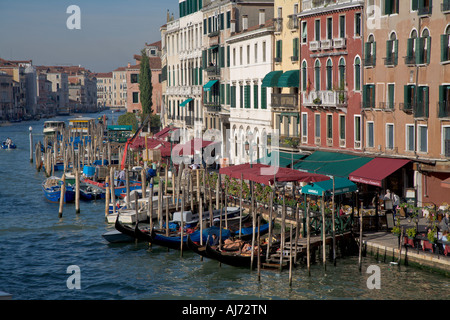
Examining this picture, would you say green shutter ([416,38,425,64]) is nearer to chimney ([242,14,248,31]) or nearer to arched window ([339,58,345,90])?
arched window ([339,58,345,90])

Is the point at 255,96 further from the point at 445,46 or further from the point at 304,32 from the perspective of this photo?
the point at 445,46

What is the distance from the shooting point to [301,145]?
33.6 m

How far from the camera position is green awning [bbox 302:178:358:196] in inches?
956

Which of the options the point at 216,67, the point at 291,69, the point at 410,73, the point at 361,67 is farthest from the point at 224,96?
the point at 410,73

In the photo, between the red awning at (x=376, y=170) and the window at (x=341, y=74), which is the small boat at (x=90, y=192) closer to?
the window at (x=341, y=74)

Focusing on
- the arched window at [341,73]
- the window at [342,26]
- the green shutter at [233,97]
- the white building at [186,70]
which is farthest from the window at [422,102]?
the white building at [186,70]

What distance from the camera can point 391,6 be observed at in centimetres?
2692

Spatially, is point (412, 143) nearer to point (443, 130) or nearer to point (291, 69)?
point (443, 130)

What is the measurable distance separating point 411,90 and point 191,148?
1945cm

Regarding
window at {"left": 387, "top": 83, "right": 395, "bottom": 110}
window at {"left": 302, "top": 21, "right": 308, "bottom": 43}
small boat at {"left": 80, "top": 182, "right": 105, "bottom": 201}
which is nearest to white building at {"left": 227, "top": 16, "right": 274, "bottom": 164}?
window at {"left": 302, "top": 21, "right": 308, "bottom": 43}

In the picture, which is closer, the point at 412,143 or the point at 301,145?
the point at 412,143

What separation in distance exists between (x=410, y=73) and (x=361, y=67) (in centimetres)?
318

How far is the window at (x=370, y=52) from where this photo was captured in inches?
1110

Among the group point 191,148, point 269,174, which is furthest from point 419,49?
point 191,148
